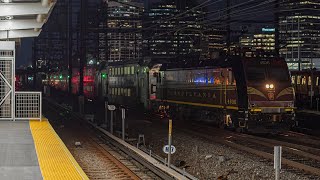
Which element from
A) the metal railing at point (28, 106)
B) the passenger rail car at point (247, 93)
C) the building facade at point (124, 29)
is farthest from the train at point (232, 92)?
the metal railing at point (28, 106)

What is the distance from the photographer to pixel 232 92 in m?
22.5

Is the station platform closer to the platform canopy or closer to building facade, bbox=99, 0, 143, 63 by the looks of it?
the platform canopy

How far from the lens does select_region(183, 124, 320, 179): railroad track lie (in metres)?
14.2

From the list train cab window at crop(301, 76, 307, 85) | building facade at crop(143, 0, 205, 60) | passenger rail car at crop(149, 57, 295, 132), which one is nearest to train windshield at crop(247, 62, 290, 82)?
passenger rail car at crop(149, 57, 295, 132)

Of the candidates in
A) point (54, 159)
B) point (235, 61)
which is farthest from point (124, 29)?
point (54, 159)

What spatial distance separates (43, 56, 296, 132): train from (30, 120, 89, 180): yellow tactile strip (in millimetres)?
10380

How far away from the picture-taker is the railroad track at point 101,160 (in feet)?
42.4

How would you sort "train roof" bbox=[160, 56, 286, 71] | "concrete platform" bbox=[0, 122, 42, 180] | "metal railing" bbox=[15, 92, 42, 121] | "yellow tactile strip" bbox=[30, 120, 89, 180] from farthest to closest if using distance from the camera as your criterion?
"train roof" bbox=[160, 56, 286, 71] → "metal railing" bbox=[15, 92, 42, 121] → "yellow tactile strip" bbox=[30, 120, 89, 180] → "concrete platform" bbox=[0, 122, 42, 180]

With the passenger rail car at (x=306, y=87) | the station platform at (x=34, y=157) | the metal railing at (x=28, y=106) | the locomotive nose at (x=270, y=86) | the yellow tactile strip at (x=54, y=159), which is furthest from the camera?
the passenger rail car at (x=306, y=87)

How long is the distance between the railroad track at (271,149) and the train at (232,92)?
3.39ft

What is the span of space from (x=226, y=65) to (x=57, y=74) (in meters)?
58.5

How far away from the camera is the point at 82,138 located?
21.4 m

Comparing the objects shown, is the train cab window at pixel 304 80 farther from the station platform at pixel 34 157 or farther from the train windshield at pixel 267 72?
the station platform at pixel 34 157

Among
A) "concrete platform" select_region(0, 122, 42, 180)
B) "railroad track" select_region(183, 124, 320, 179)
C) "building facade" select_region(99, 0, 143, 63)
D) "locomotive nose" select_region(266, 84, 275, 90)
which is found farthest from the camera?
"building facade" select_region(99, 0, 143, 63)
